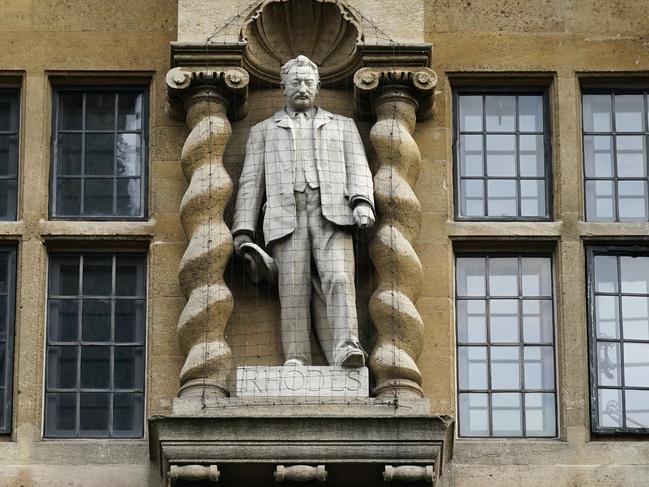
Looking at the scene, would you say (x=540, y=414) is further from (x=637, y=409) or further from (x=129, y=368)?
(x=129, y=368)

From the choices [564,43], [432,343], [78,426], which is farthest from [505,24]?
[78,426]

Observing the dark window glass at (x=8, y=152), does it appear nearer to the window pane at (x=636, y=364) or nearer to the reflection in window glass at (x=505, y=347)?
the reflection in window glass at (x=505, y=347)

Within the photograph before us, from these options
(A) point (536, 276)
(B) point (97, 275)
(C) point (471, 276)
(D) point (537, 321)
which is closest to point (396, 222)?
(C) point (471, 276)

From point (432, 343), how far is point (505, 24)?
8.64 feet

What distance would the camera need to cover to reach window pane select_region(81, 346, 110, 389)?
21906 mm

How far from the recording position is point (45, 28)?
22781 millimetres

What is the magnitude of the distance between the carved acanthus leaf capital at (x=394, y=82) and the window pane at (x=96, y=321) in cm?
244

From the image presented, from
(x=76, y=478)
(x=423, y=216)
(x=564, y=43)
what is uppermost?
(x=564, y=43)

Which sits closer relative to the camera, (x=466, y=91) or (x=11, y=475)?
(x=11, y=475)

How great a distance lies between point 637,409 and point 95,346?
13.0 ft

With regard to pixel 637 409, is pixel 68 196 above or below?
above

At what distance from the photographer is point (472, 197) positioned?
73.9 ft

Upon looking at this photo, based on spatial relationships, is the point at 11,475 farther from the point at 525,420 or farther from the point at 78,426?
the point at 525,420

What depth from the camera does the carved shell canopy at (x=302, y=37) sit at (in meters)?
22.5
